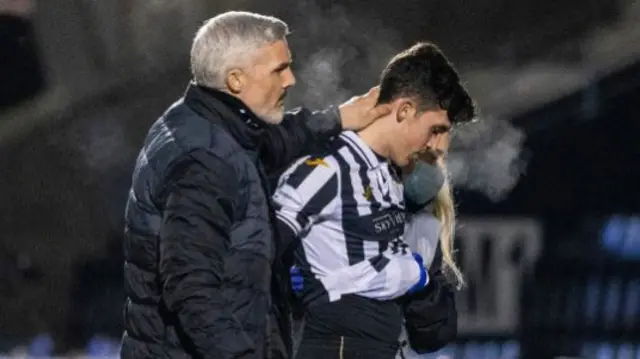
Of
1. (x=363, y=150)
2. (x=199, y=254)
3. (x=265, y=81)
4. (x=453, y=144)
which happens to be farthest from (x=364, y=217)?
(x=453, y=144)

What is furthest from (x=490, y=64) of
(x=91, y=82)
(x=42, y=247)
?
(x=42, y=247)

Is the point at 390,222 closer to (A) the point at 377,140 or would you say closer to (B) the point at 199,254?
(A) the point at 377,140

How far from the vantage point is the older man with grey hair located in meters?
2.82

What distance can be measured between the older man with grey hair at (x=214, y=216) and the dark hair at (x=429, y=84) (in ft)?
0.98

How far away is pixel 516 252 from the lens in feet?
16.2

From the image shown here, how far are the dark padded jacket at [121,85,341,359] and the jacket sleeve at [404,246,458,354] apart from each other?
1.21 feet

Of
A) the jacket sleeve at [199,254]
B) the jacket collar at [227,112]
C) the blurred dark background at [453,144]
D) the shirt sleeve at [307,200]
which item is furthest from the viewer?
the blurred dark background at [453,144]

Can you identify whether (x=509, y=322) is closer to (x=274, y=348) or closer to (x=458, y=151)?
(x=458, y=151)

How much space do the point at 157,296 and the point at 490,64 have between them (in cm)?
222

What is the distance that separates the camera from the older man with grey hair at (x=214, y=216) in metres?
2.82

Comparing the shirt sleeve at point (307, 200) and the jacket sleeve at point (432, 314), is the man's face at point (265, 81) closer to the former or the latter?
the shirt sleeve at point (307, 200)

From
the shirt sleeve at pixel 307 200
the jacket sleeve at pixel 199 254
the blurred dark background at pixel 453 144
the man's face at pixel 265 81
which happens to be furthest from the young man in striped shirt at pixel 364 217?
the blurred dark background at pixel 453 144

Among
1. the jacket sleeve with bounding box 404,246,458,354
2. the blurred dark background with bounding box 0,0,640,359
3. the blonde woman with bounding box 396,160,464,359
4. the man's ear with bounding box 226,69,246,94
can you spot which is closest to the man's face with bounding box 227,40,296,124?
the man's ear with bounding box 226,69,246,94

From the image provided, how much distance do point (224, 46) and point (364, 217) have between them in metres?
0.53
